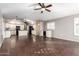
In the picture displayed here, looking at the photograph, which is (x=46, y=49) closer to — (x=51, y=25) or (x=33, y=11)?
(x=51, y=25)

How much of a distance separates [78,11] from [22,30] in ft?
2.08

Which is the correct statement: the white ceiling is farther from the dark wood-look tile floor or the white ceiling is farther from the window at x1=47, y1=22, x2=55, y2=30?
the dark wood-look tile floor

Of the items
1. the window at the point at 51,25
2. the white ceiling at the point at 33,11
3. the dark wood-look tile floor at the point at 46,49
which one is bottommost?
the dark wood-look tile floor at the point at 46,49

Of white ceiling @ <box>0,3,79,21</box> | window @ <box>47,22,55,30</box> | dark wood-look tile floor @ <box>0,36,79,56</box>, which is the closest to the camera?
white ceiling @ <box>0,3,79,21</box>

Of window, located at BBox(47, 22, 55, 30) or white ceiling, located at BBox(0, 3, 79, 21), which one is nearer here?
white ceiling, located at BBox(0, 3, 79, 21)

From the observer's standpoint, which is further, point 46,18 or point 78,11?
point 46,18

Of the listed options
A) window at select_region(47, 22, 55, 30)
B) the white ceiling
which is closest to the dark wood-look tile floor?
window at select_region(47, 22, 55, 30)

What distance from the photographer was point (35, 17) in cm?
151

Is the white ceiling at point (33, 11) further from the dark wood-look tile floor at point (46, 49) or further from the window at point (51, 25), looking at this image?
the dark wood-look tile floor at point (46, 49)

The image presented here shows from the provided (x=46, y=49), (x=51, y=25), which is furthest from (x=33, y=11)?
(x=46, y=49)

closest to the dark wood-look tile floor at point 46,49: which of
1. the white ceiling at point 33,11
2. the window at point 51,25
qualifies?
the window at point 51,25

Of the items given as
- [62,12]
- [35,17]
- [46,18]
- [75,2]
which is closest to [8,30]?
[35,17]

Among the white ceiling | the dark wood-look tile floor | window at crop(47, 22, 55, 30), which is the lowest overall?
the dark wood-look tile floor

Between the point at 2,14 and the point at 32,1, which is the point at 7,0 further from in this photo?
the point at 2,14
